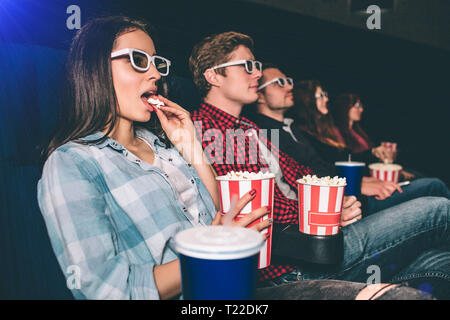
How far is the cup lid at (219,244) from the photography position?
2.04 ft

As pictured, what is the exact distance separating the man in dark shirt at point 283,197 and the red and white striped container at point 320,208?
0.21 meters

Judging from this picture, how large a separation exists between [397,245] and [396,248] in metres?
0.01

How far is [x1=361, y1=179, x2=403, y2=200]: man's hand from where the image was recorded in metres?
2.10

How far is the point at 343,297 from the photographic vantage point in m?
0.94

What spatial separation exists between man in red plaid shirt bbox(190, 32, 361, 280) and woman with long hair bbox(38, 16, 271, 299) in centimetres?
28

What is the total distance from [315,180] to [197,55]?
3.54 ft

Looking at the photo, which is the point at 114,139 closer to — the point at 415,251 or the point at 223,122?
the point at 223,122

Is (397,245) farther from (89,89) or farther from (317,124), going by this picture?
(317,124)

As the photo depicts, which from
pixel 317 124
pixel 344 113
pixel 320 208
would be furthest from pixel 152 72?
pixel 344 113

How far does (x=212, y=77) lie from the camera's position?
185 cm

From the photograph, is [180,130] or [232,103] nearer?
[180,130]

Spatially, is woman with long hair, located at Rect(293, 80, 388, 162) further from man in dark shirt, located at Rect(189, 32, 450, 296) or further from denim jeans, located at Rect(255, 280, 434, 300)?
denim jeans, located at Rect(255, 280, 434, 300)

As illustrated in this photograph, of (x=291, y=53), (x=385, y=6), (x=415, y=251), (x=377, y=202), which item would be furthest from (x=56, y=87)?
(x=385, y=6)
